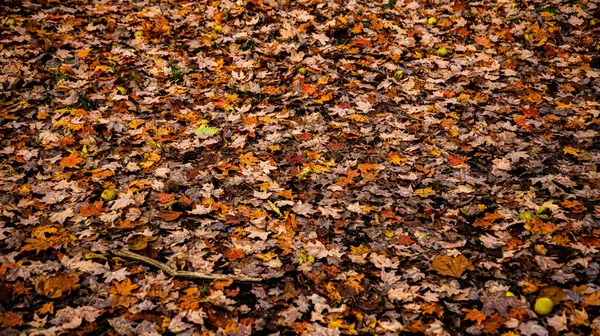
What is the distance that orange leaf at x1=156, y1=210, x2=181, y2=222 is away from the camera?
3551mm

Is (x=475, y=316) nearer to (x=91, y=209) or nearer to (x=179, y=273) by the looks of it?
(x=179, y=273)

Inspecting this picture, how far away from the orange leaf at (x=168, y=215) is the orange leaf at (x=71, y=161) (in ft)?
3.79

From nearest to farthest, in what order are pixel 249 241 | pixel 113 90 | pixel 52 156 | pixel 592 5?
1. pixel 249 241
2. pixel 52 156
3. pixel 113 90
4. pixel 592 5

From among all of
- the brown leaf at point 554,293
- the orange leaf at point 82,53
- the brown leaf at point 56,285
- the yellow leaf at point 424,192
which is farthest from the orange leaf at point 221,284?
the orange leaf at point 82,53

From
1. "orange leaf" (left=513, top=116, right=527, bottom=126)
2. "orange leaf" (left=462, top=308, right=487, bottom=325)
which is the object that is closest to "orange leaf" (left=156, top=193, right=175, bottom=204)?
"orange leaf" (left=462, top=308, right=487, bottom=325)

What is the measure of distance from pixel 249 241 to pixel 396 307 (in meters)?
1.28

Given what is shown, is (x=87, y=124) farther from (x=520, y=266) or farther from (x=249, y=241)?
(x=520, y=266)

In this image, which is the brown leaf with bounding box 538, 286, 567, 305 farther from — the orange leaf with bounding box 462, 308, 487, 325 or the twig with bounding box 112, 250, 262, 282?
the twig with bounding box 112, 250, 262, 282

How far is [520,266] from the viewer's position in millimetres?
3133

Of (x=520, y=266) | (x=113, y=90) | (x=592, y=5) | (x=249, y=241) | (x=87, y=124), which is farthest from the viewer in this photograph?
(x=592, y=5)

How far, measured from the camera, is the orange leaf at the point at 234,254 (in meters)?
3.28

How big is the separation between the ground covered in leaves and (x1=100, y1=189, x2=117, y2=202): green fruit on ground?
0.05 metres

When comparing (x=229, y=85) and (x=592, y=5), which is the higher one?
(x=592, y=5)

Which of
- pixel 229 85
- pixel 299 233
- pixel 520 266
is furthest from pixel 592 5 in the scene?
pixel 299 233
